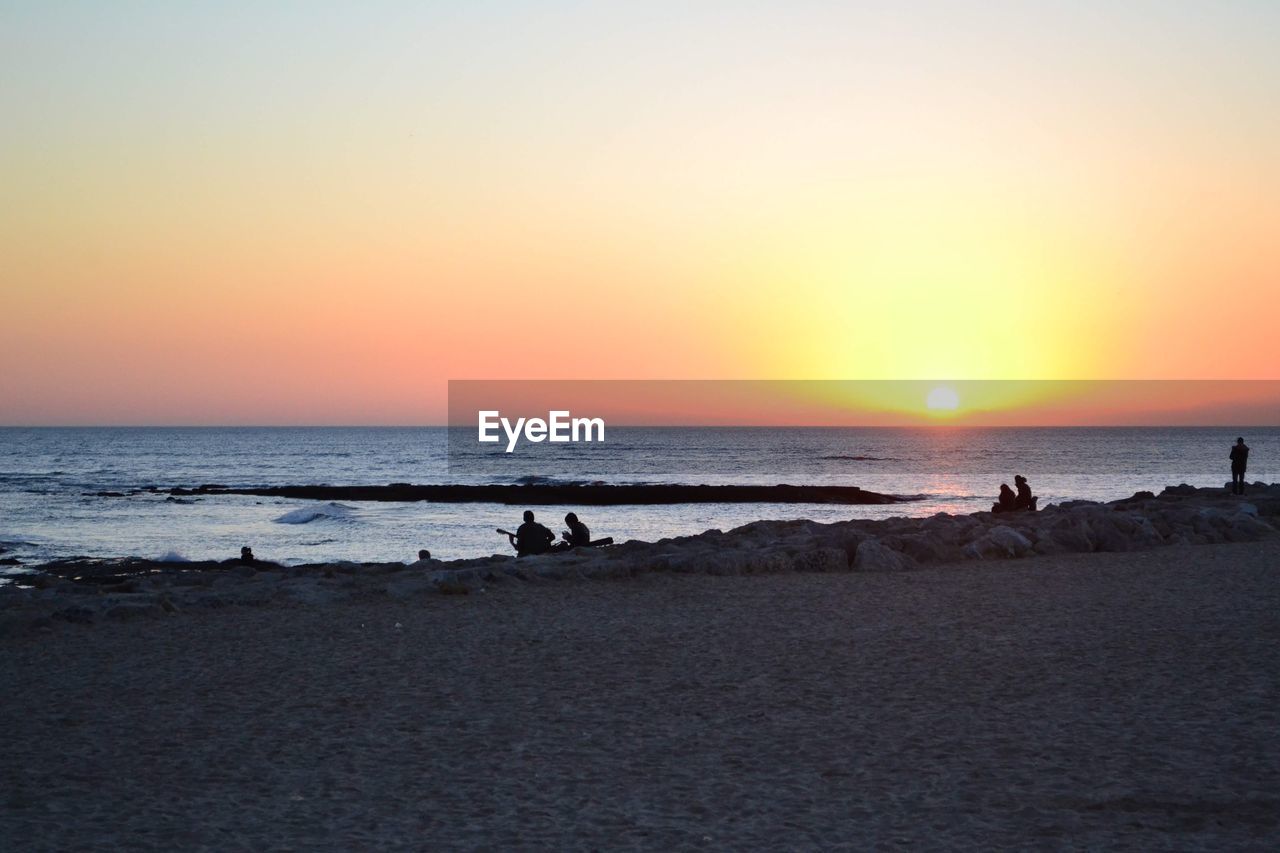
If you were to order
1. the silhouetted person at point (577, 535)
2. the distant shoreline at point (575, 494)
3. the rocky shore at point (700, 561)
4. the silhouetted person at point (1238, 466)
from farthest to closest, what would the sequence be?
the distant shoreline at point (575, 494), the silhouetted person at point (1238, 466), the silhouetted person at point (577, 535), the rocky shore at point (700, 561)

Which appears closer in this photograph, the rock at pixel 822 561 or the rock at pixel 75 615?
the rock at pixel 75 615

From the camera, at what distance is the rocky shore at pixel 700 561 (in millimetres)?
14820

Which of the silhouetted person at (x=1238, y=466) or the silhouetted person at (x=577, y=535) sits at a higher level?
the silhouetted person at (x=1238, y=466)

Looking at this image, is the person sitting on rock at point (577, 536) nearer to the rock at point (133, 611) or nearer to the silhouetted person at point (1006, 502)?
the rock at point (133, 611)

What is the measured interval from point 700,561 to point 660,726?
892 centimetres

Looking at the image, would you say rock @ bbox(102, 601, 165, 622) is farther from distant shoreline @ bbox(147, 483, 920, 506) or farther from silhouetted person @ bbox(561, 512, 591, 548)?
distant shoreline @ bbox(147, 483, 920, 506)

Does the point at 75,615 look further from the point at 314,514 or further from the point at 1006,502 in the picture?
the point at 314,514

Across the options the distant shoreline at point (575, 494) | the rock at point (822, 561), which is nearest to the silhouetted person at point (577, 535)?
the rock at point (822, 561)

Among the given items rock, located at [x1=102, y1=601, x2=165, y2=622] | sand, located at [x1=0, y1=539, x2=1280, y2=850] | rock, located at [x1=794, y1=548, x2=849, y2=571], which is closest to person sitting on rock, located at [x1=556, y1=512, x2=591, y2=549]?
rock, located at [x1=794, y1=548, x2=849, y2=571]

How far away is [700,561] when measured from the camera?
683 inches

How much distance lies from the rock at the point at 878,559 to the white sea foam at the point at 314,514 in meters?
32.0

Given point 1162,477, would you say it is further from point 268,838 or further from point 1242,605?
point 268,838

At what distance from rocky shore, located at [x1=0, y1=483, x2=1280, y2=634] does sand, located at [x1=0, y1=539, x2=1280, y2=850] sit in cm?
81

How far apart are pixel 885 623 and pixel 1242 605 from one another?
4.33 meters
